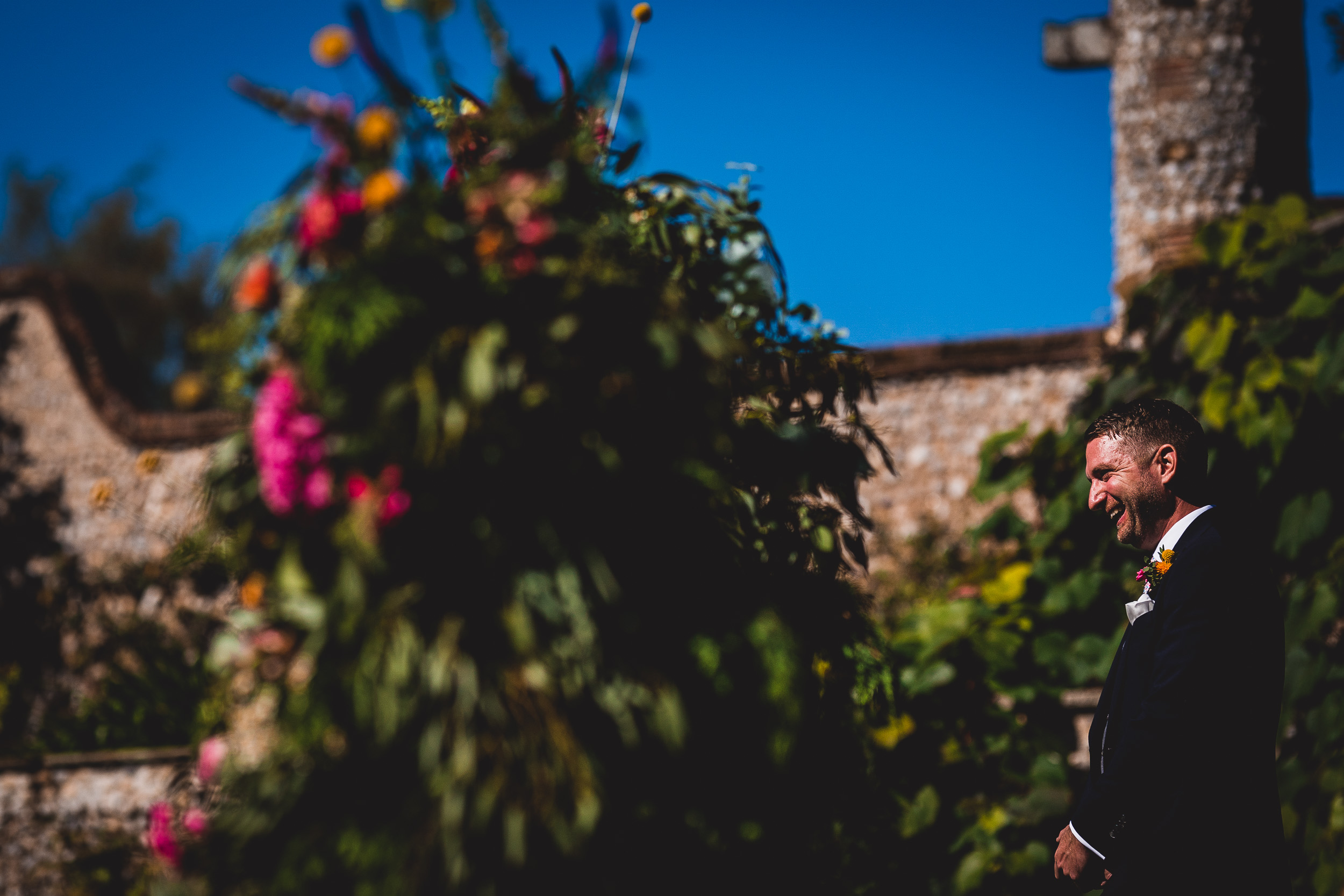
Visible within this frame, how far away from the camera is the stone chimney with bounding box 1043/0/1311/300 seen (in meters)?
5.70

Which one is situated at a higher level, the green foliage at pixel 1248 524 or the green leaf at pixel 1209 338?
the green leaf at pixel 1209 338

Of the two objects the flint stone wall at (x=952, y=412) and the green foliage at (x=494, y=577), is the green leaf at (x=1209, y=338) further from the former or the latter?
the green foliage at (x=494, y=577)

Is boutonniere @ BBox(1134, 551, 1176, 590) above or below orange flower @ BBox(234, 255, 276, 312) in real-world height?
below

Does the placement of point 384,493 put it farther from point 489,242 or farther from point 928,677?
point 928,677

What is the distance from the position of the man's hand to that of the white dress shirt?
0.5 inches

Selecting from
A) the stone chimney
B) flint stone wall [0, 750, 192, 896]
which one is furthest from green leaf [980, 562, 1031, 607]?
flint stone wall [0, 750, 192, 896]

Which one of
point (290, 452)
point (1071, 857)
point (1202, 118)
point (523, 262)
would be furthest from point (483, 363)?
point (1202, 118)

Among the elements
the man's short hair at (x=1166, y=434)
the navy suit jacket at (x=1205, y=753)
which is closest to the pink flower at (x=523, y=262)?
the man's short hair at (x=1166, y=434)

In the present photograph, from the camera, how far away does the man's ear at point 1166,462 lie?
1933 mm

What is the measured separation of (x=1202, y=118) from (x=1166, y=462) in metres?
4.80

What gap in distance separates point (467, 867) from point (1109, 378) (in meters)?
4.00

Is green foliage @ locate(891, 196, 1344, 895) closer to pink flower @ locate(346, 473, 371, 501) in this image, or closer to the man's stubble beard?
the man's stubble beard

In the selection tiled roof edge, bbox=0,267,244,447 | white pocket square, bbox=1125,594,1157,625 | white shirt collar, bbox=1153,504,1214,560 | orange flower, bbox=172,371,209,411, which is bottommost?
white pocket square, bbox=1125,594,1157,625

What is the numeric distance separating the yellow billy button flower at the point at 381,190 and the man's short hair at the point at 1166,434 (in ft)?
4.70
